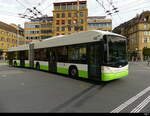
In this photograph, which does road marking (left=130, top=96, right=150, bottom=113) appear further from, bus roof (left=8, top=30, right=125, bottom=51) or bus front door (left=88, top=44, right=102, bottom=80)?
bus roof (left=8, top=30, right=125, bottom=51)

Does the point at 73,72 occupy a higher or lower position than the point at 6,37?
lower

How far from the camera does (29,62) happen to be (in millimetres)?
14008

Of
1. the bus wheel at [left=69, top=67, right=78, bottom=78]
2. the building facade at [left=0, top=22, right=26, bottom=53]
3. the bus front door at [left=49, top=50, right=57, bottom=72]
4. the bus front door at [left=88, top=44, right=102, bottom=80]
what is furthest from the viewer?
the building facade at [left=0, top=22, right=26, bottom=53]

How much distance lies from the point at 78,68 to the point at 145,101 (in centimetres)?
436

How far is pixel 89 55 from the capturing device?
711 centimetres

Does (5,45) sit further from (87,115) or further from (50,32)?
(87,115)

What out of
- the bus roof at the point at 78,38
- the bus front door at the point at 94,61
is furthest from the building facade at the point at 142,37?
the bus front door at the point at 94,61

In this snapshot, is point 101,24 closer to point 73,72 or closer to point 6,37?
point 73,72

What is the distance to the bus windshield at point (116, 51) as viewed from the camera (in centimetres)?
629

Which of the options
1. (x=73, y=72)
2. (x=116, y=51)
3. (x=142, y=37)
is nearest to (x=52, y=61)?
(x=73, y=72)

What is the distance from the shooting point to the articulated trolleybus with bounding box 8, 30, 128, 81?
6.26 meters

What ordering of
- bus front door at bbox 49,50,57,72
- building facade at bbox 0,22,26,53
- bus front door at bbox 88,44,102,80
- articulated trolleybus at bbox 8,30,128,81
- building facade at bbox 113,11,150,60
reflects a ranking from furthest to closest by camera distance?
building facade at bbox 0,22,26,53
building facade at bbox 113,11,150,60
bus front door at bbox 49,50,57,72
bus front door at bbox 88,44,102,80
articulated trolleybus at bbox 8,30,128,81

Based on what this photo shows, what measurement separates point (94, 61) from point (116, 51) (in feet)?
4.38

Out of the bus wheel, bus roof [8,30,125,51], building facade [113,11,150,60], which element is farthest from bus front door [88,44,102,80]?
building facade [113,11,150,60]
